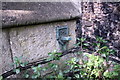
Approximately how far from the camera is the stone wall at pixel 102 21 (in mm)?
1667

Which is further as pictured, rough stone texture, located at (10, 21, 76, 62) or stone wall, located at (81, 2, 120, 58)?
stone wall, located at (81, 2, 120, 58)

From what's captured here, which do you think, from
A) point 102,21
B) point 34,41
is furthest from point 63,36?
point 102,21

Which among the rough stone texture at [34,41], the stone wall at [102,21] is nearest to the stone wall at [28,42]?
the rough stone texture at [34,41]

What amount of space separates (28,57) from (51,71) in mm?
297

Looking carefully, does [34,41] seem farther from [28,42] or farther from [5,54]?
[5,54]

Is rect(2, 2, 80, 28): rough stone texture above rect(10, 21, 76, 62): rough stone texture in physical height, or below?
above

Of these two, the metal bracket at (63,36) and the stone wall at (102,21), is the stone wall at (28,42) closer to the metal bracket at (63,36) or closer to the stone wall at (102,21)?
the metal bracket at (63,36)

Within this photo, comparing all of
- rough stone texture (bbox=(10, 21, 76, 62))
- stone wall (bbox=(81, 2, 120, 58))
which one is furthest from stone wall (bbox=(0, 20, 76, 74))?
stone wall (bbox=(81, 2, 120, 58))

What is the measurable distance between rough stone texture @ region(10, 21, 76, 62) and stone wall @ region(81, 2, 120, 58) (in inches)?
15.0

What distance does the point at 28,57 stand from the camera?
1.35 meters

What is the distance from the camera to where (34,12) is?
1307 millimetres

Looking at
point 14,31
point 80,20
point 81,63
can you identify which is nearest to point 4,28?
point 14,31

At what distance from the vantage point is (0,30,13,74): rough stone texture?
1160 mm

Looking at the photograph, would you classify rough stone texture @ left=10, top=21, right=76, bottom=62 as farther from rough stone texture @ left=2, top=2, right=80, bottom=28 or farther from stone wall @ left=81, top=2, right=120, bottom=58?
stone wall @ left=81, top=2, right=120, bottom=58
